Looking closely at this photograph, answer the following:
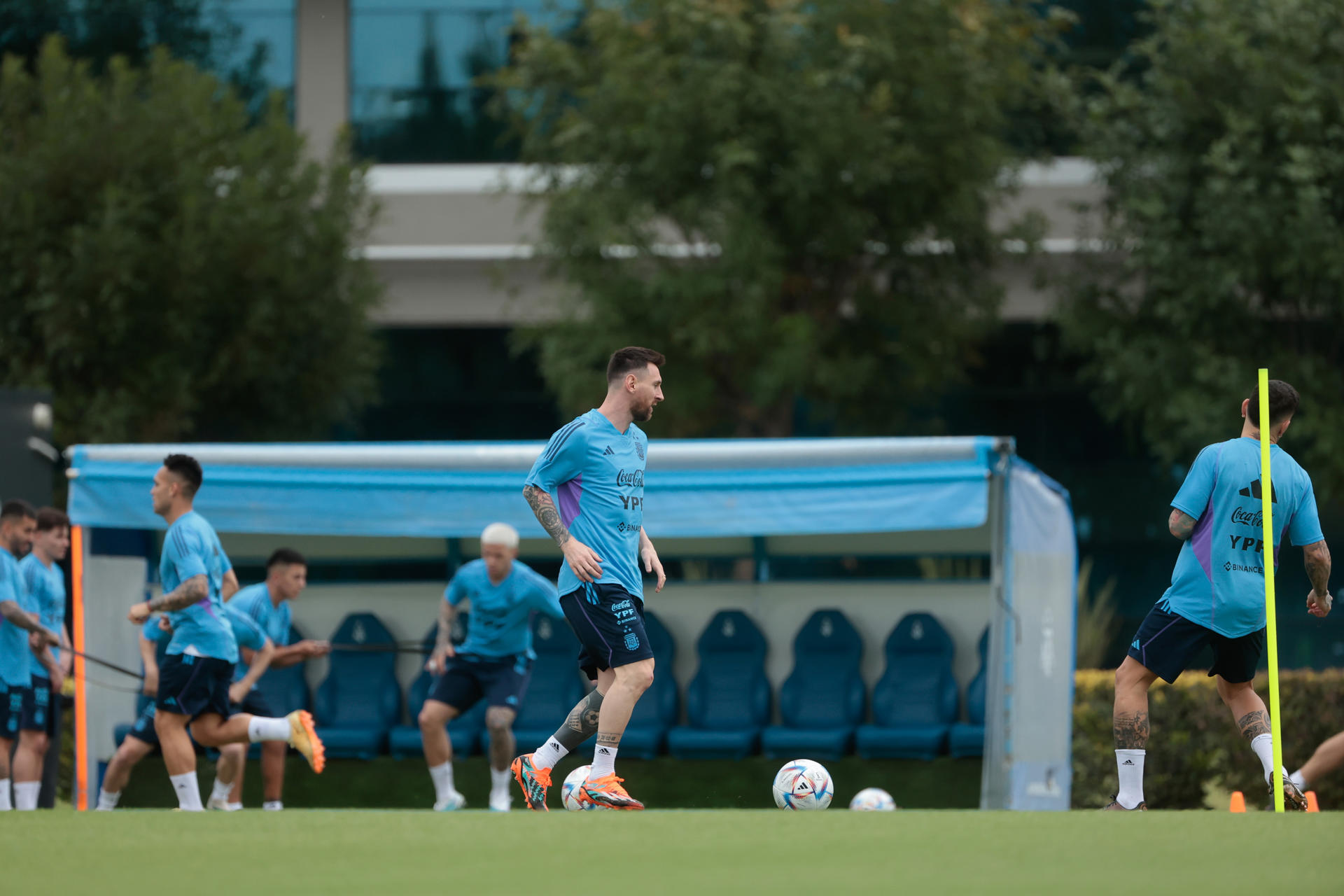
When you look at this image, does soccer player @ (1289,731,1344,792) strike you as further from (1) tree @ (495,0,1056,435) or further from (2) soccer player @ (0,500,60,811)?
(1) tree @ (495,0,1056,435)

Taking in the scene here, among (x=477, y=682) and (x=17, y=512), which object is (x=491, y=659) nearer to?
(x=477, y=682)

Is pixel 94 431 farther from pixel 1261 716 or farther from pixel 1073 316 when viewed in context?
pixel 1261 716

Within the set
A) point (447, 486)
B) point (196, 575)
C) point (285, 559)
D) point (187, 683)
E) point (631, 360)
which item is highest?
point (447, 486)

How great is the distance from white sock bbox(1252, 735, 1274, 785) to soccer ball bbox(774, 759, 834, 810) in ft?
6.03

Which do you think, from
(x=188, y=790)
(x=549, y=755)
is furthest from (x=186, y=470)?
(x=549, y=755)

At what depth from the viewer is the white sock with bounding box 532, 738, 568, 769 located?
6535 millimetres

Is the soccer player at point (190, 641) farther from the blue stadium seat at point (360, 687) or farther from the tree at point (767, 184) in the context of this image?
the tree at point (767, 184)

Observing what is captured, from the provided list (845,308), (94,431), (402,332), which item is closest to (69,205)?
(94,431)

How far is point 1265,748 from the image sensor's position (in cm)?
677

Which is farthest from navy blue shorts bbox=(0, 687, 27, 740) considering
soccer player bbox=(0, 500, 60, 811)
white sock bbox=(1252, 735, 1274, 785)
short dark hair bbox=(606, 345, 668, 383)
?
white sock bbox=(1252, 735, 1274, 785)

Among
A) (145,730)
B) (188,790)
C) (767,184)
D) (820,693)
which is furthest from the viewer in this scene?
(767,184)

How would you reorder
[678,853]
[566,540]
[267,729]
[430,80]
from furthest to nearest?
1. [430,80]
2. [267,729]
3. [566,540]
4. [678,853]

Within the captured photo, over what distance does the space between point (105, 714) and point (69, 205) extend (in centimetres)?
612

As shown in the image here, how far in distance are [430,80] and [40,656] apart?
11927 mm
